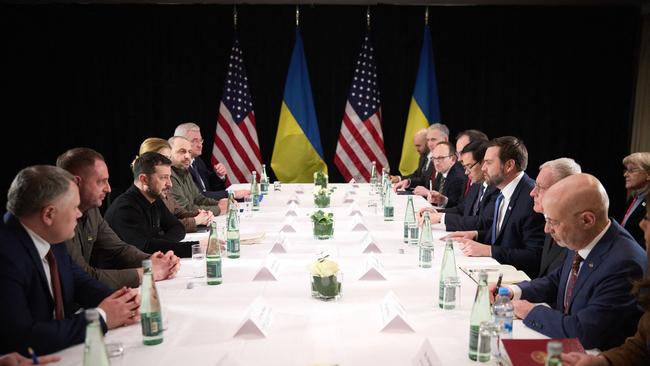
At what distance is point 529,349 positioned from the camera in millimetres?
1872

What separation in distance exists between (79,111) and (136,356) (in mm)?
7170

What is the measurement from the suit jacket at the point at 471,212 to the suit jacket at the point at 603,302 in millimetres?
1635

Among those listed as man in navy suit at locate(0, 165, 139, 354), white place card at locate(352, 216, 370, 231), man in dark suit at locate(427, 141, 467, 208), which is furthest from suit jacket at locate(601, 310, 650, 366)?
man in dark suit at locate(427, 141, 467, 208)

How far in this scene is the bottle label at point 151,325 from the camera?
195 centimetres

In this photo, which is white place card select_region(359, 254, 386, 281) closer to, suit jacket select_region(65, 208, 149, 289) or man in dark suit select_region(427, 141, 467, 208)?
suit jacket select_region(65, 208, 149, 289)

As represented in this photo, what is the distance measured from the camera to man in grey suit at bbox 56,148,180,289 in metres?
2.75

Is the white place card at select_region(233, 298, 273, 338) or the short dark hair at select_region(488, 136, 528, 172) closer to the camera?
the white place card at select_region(233, 298, 273, 338)

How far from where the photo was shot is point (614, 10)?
8.11 metres

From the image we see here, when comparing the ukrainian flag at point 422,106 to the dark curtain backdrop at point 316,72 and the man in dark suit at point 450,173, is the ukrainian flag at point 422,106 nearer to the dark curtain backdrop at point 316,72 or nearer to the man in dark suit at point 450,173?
the dark curtain backdrop at point 316,72

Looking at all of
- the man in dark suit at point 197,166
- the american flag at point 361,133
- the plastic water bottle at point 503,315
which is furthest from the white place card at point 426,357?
the american flag at point 361,133

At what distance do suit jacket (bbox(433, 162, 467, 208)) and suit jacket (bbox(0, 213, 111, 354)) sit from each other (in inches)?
162

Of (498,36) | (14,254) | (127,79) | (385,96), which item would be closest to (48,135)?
(127,79)

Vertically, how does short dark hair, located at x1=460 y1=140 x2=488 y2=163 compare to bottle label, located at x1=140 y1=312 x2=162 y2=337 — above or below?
above

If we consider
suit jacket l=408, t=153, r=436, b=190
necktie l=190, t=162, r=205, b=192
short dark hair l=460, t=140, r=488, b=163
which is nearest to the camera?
short dark hair l=460, t=140, r=488, b=163
